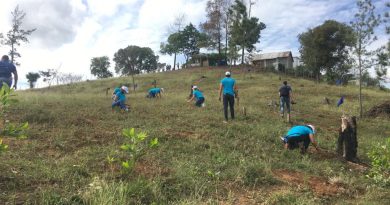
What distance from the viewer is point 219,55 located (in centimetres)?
5881

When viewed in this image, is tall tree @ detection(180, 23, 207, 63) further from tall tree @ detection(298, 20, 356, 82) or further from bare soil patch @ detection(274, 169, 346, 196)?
bare soil patch @ detection(274, 169, 346, 196)

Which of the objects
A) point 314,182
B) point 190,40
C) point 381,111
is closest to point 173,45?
point 190,40

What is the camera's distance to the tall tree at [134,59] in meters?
74.6

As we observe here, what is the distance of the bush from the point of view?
21.8 ft

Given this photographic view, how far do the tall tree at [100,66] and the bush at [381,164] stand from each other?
3027 inches

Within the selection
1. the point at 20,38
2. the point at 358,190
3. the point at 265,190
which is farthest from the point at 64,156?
the point at 20,38

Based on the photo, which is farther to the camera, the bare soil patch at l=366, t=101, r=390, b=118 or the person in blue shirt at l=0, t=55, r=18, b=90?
the bare soil patch at l=366, t=101, r=390, b=118

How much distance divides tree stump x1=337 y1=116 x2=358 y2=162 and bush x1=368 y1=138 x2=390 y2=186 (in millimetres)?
1853

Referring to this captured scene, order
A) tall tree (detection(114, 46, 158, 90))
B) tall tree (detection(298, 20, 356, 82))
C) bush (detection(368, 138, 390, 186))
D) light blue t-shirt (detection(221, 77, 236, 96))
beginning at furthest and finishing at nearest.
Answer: tall tree (detection(114, 46, 158, 90)), tall tree (detection(298, 20, 356, 82)), light blue t-shirt (detection(221, 77, 236, 96)), bush (detection(368, 138, 390, 186))

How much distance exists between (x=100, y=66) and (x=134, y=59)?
31.6 feet

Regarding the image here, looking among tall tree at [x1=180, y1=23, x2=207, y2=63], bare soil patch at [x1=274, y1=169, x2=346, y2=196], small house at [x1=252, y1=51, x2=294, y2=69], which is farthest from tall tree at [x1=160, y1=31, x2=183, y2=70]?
bare soil patch at [x1=274, y1=169, x2=346, y2=196]

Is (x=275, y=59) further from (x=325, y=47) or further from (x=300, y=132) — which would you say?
(x=300, y=132)

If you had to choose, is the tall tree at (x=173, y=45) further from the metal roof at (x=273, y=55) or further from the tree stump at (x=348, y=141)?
the tree stump at (x=348, y=141)

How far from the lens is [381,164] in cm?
675
